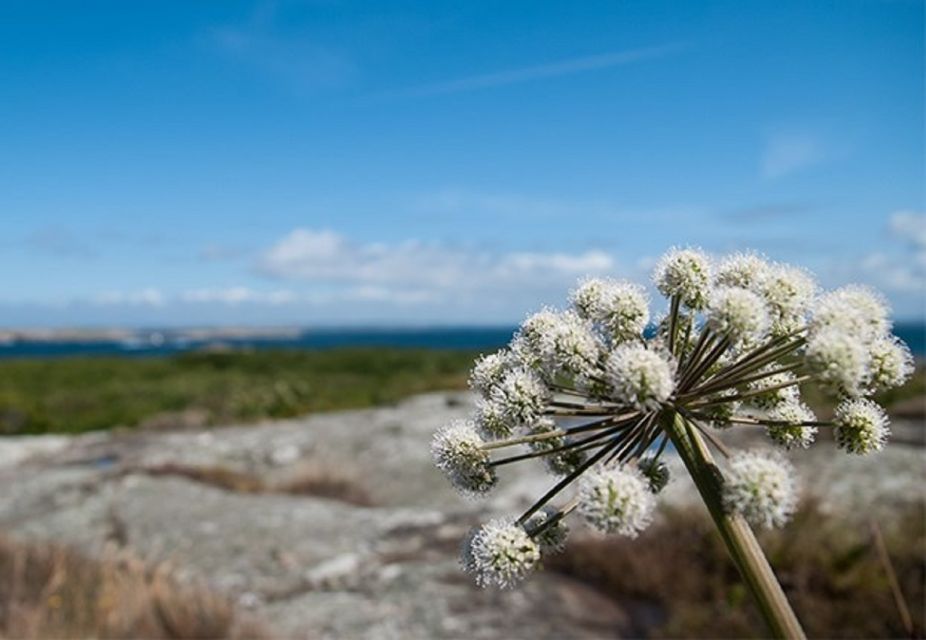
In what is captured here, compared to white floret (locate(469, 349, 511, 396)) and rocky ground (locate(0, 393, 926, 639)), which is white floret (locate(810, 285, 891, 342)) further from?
rocky ground (locate(0, 393, 926, 639))

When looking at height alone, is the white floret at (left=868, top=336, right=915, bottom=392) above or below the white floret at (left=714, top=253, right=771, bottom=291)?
Result: below

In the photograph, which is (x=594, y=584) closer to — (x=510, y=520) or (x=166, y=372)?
(x=510, y=520)

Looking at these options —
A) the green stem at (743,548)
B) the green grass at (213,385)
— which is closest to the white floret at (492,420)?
the green stem at (743,548)

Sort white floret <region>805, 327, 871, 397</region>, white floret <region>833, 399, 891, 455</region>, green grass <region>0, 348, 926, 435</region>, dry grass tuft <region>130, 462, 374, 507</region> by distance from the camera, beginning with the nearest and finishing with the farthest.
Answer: white floret <region>805, 327, 871, 397</region> → white floret <region>833, 399, 891, 455</region> → dry grass tuft <region>130, 462, 374, 507</region> → green grass <region>0, 348, 926, 435</region>

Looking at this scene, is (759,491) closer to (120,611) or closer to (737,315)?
(737,315)

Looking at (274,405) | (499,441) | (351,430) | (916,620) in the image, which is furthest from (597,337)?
(274,405)

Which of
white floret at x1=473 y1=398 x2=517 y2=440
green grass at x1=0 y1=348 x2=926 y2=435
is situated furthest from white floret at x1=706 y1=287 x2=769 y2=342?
green grass at x1=0 y1=348 x2=926 y2=435

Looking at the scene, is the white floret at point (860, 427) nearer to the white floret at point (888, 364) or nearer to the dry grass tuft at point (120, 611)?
the white floret at point (888, 364)

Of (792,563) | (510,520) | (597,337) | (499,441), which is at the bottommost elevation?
(792,563)
